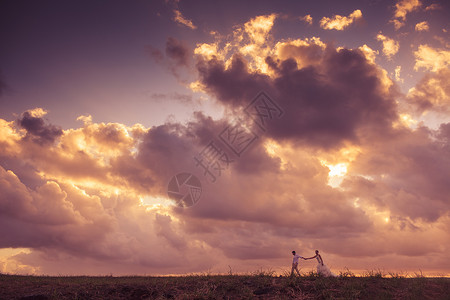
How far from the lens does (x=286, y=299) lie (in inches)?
656

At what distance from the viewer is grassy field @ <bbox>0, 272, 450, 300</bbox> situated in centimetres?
1720

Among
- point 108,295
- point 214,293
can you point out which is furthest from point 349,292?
point 108,295

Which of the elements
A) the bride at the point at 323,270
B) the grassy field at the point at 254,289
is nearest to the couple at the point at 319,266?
the bride at the point at 323,270

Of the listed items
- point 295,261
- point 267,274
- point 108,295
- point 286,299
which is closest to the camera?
point 286,299

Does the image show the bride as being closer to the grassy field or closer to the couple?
the couple

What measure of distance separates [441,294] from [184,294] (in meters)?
14.0

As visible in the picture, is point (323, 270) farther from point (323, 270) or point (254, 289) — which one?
point (254, 289)

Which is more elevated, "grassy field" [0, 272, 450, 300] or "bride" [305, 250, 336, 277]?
"bride" [305, 250, 336, 277]

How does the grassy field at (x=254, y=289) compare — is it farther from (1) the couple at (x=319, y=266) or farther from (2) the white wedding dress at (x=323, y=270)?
(1) the couple at (x=319, y=266)

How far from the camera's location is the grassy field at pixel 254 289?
56.4 ft

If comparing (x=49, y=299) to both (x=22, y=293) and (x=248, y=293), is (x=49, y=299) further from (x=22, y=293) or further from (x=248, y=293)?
(x=248, y=293)

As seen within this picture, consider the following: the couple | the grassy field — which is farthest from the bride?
the grassy field

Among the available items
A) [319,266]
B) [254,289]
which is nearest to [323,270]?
[319,266]

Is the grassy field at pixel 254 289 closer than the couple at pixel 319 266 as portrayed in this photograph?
Yes
